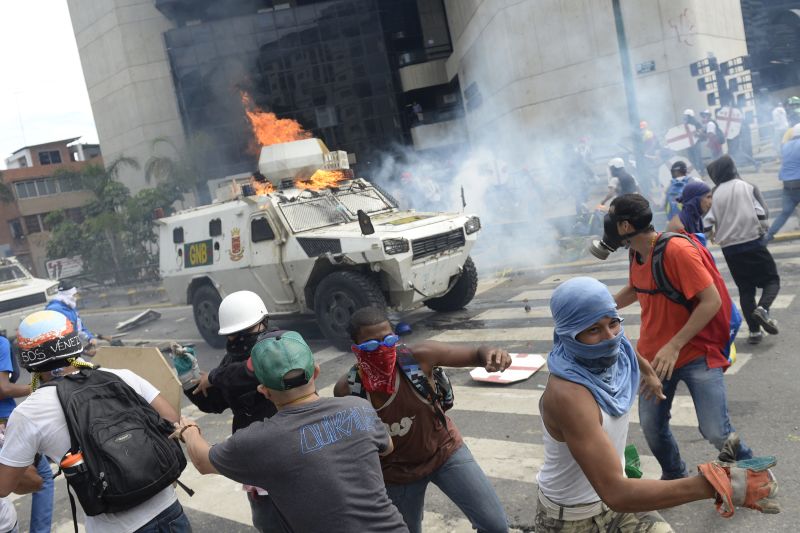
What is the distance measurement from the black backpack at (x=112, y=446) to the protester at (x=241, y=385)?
1.54 feet

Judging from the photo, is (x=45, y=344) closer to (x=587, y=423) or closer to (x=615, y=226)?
(x=587, y=423)

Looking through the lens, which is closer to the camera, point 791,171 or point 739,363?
point 739,363

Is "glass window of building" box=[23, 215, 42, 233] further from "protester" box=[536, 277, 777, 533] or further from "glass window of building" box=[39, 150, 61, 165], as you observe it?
"protester" box=[536, 277, 777, 533]

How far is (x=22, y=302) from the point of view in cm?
1366

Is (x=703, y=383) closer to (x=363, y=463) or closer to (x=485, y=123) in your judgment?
(x=363, y=463)

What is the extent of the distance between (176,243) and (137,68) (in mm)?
28638

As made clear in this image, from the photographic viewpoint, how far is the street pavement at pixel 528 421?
13.4ft

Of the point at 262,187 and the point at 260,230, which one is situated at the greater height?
the point at 262,187

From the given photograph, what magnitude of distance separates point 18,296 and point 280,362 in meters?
13.4

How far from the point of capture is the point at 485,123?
2661cm

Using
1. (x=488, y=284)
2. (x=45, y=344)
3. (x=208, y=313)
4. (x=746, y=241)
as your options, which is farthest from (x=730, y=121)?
(x=45, y=344)

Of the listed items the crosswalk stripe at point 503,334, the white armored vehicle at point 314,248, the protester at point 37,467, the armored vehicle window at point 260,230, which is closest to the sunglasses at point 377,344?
the protester at point 37,467

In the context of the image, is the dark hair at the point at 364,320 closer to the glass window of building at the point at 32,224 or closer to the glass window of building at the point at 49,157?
the glass window of building at the point at 32,224

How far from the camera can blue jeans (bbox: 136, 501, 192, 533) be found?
277 cm
